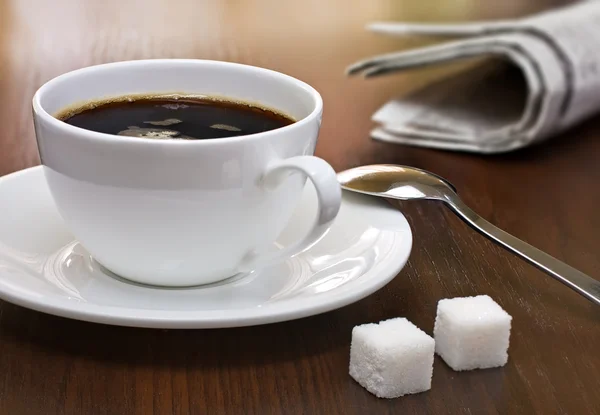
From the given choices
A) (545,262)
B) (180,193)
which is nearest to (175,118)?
(180,193)

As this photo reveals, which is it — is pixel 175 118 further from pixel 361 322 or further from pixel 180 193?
pixel 361 322

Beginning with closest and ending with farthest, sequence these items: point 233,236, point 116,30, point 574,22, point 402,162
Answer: point 233,236 < point 402,162 < point 574,22 < point 116,30

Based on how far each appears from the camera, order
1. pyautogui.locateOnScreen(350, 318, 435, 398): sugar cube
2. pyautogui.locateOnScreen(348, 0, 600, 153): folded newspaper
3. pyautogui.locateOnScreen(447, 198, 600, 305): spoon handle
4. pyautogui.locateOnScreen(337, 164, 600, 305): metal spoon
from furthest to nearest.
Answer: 1. pyautogui.locateOnScreen(348, 0, 600, 153): folded newspaper
2. pyautogui.locateOnScreen(337, 164, 600, 305): metal spoon
3. pyautogui.locateOnScreen(447, 198, 600, 305): spoon handle
4. pyautogui.locateOnScreen(350, 318, 435, 398): sugar cube

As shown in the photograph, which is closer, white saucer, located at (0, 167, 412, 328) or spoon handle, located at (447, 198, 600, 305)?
white saucer, located at (0, 167, 412, 328)

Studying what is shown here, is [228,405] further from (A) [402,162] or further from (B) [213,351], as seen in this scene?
(A) [402,162]

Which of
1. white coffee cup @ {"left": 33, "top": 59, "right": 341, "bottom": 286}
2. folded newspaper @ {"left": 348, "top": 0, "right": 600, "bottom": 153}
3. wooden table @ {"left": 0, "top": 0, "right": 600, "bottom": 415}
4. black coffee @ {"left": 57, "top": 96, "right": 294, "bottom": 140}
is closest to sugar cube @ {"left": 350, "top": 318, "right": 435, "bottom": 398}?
wooden table @ {"left": 0, "top": 0, "right": 600, "bottom": 415}

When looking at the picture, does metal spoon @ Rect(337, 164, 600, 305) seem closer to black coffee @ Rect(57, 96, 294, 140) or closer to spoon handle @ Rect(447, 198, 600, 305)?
spoon handle @ Rect(447, 198, 600, 305)

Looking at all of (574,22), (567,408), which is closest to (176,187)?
(567,408)
